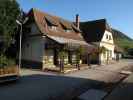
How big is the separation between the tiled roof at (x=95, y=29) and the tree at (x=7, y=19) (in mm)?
16508

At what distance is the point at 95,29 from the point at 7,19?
19.8 m

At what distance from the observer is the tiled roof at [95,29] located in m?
34.4

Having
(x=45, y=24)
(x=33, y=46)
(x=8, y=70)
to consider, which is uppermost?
(x=45, y=24)

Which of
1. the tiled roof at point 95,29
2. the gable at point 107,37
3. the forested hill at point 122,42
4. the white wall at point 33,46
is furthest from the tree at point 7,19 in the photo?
the forested hill at point 122,42

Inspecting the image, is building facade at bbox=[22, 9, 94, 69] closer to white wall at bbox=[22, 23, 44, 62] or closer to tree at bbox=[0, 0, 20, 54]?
white wall at bbox=[22, 23, 44, 62]

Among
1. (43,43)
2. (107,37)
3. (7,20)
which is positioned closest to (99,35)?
(107,37)

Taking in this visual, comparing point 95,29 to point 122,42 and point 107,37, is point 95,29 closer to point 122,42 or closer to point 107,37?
point 107,37

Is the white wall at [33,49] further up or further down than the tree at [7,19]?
further down

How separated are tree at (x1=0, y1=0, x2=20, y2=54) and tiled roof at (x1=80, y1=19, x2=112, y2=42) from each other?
16.5 meters

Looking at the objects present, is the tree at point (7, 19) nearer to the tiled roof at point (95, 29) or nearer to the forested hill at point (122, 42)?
the tiled roof at point (95, 29)

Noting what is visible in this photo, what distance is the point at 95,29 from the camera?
36.2 m

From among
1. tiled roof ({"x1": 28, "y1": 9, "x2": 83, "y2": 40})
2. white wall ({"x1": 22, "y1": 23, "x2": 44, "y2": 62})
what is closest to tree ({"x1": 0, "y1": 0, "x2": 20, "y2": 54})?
white wall ({"x1": 22, "y1": 23, "x2": 44, "y2": 62})

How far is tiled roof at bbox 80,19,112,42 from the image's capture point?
34.4 meters

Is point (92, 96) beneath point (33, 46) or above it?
beneath
